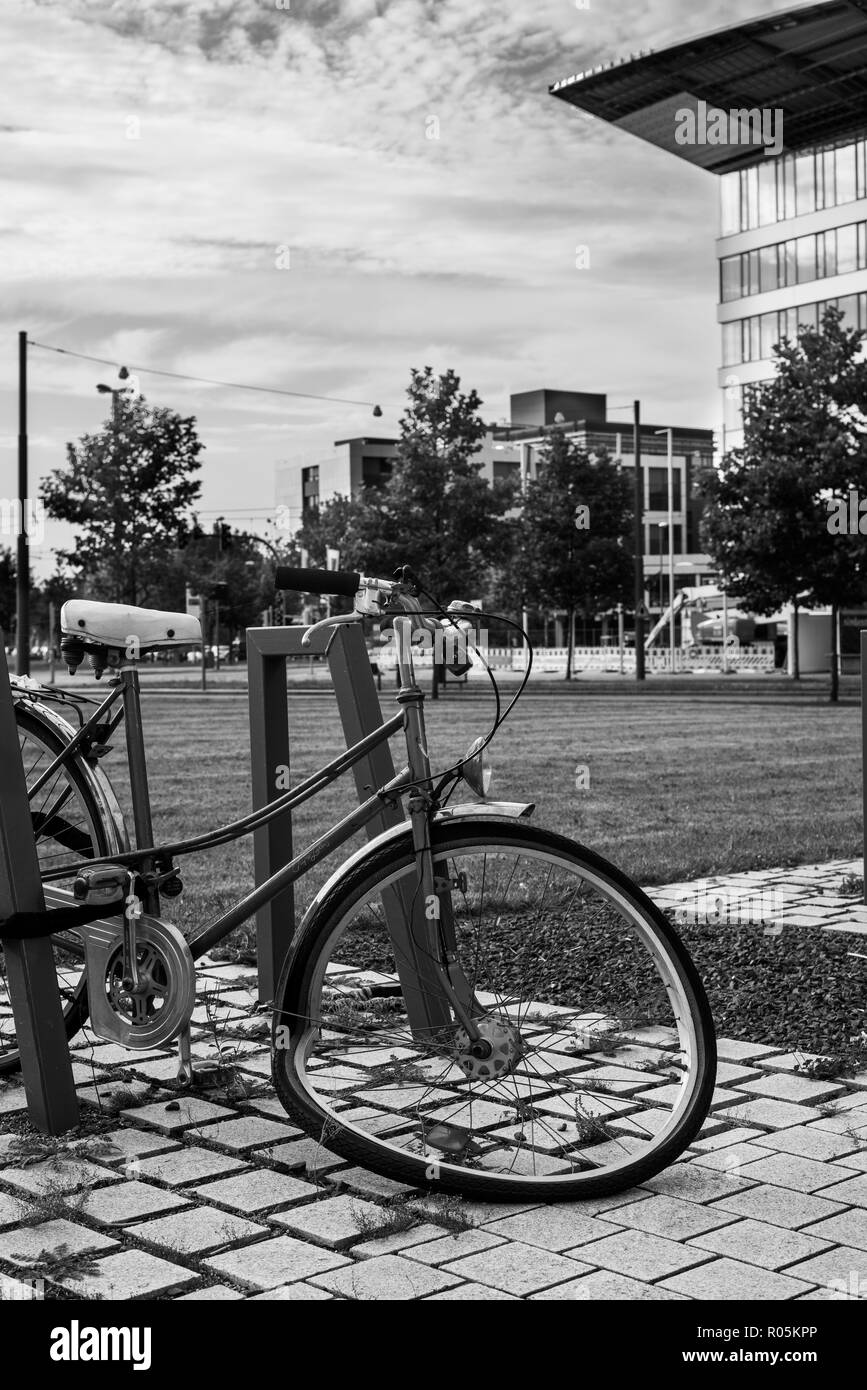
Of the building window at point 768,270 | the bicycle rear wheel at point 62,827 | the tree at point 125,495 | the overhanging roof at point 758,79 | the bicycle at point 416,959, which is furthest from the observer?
the building window at point 768,270

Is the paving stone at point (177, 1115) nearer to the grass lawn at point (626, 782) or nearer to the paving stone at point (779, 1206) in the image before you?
the paving stone at point (779, 1206)

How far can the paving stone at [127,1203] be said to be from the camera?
3.26 m

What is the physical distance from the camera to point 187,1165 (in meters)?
3.60

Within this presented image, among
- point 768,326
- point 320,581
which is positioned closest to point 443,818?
point 320,581

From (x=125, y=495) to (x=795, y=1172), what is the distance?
31.4 m

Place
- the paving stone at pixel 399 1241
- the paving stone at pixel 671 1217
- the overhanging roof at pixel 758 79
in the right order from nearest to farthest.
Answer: the paving stone at pixel 399 1241, the paving stone at pixel 671 1217, the overhanging roof at pixel 758 79

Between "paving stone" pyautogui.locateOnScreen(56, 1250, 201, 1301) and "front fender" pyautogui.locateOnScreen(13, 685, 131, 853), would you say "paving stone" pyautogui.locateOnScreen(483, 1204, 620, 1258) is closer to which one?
"paving stone" pyautogui.locateOnScreen(56, 1250, 201, 1301)

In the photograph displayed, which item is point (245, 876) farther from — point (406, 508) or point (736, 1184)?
point (406, 508)

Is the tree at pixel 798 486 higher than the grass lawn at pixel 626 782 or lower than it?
higher

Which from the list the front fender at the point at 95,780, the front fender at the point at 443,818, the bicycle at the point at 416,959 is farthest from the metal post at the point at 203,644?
the front fender at the point at 443,818

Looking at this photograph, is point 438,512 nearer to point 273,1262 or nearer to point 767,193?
point 273,1262

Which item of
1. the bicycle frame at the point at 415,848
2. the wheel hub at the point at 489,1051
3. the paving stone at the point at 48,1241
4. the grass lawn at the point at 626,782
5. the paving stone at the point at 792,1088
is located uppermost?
the bicycle frame at the point at 415,848

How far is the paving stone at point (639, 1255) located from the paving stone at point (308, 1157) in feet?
2.40

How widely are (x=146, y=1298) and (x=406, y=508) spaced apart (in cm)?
3260
